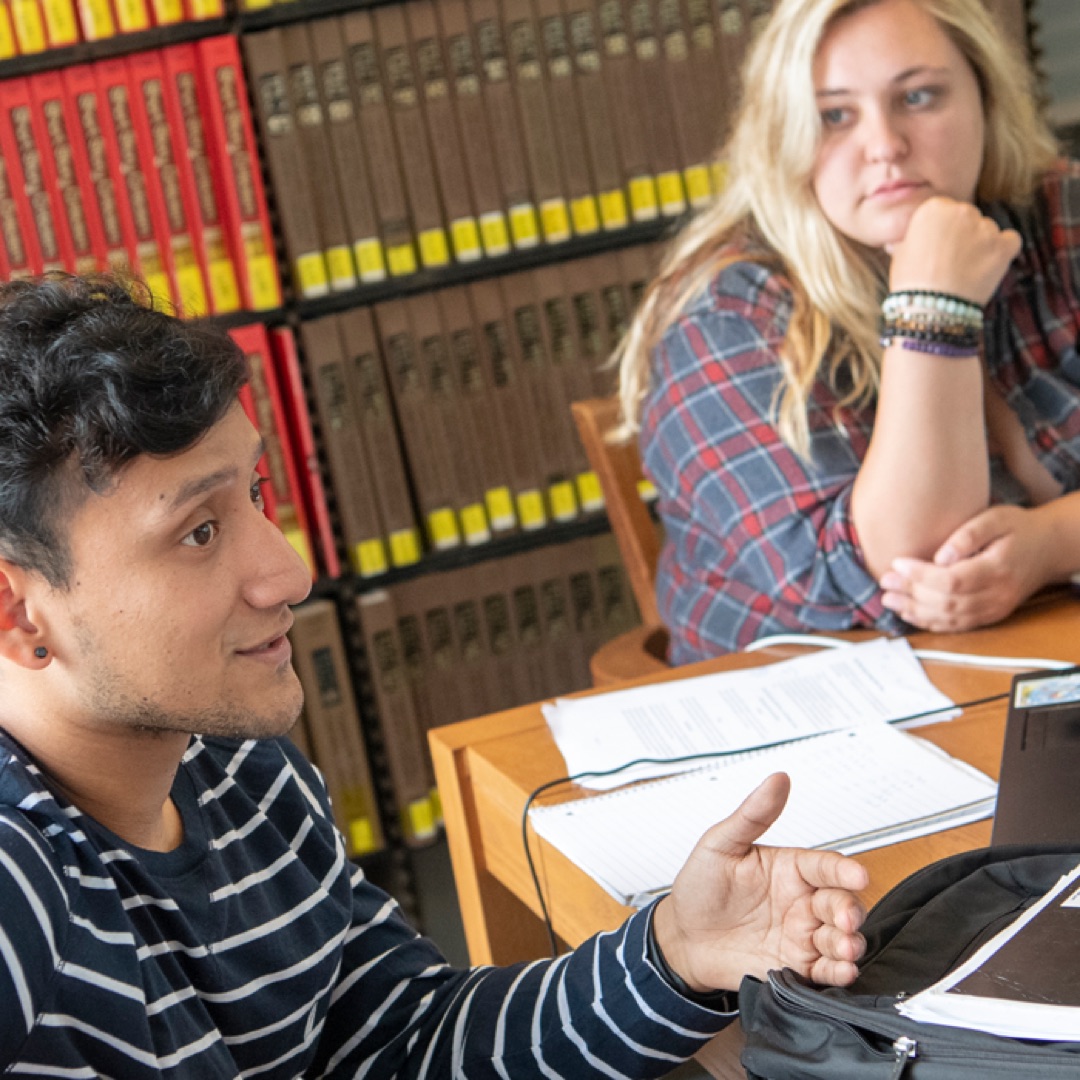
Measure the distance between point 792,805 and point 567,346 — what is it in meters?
1.72

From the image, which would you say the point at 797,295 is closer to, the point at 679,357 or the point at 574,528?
Result: the point at 679,357

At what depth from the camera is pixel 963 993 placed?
69cm

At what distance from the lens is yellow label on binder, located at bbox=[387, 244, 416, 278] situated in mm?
2596

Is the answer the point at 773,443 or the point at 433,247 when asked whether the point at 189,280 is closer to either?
the point at 433,247

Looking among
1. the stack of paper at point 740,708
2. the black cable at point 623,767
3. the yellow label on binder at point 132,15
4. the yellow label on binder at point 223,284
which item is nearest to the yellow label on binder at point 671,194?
the yellow label on binder at point 223,284

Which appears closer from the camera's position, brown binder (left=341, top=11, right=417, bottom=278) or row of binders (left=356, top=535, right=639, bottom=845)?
brown binder (left=341, top=11, right=417, bottom=278)

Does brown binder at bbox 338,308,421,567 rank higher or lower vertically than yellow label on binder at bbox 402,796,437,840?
higher

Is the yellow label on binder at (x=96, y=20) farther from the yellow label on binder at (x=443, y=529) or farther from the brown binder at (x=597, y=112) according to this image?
the yellow label on binder at (x=443, y=529)

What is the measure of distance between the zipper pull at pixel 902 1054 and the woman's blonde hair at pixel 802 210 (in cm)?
97

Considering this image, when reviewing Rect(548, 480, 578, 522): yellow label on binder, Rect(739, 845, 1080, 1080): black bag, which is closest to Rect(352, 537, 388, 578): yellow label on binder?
Rect(548, 480, 578, 522): yellow label on binder

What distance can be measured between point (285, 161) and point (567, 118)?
513 mm

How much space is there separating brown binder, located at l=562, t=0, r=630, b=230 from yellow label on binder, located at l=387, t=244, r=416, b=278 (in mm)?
368

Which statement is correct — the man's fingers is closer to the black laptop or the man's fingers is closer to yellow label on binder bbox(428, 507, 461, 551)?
the black laptop

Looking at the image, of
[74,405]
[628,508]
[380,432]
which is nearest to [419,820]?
[380,432]
